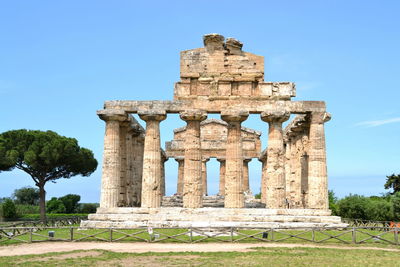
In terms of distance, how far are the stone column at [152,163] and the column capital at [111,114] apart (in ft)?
4.26

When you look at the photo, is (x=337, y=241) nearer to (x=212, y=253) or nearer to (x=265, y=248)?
(x=265, y=248)

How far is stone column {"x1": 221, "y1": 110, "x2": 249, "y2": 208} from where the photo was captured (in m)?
29.7

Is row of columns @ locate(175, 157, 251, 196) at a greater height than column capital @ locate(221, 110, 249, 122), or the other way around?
column capital @ locate(221, 110, 249, 122)

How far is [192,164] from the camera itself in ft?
98.9

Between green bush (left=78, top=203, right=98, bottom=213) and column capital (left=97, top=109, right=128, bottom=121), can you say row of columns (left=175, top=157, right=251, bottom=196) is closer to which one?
green bush (left=78, top=203, right=98, bottom=213)

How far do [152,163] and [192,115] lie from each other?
4172 mm

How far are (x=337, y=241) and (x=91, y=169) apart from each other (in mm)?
33746

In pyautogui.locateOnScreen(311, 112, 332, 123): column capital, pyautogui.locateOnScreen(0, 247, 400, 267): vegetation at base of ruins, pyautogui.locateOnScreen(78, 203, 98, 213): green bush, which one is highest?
pyautogui.locateOnScreen(311, 112, 332, 123): column capital

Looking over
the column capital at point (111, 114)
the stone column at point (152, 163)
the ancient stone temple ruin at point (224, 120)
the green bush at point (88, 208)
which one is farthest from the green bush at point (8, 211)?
the stone column at point (152, 163)

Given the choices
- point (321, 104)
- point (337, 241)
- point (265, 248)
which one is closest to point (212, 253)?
point (265, 248)

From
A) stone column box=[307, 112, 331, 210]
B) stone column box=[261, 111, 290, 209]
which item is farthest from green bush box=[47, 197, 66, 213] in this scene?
stone column box=[307, 112, 331, 210]

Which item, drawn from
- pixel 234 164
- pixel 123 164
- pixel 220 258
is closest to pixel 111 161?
pixel 123 164

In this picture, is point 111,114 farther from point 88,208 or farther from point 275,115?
point 88,208

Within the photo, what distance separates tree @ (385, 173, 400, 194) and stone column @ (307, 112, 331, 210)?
2082 centimetres
